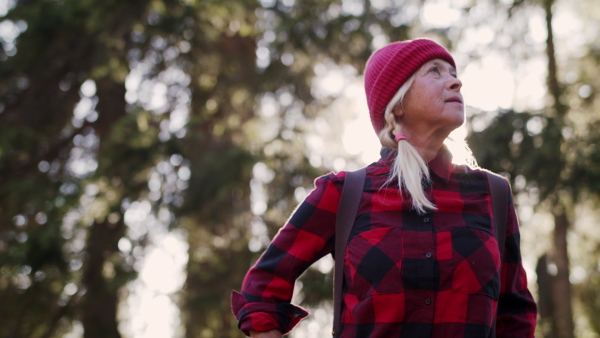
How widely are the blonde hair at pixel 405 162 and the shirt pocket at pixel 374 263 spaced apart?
0.13 meters

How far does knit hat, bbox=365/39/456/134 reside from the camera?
7.49 feet

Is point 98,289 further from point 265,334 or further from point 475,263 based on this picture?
point 475,263

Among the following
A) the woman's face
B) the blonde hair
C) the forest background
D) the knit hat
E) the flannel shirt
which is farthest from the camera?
the forest background

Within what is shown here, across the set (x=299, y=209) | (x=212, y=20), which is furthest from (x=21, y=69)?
(x=299, y=209)

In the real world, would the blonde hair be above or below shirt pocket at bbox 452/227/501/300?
above

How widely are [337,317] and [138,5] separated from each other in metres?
6.94

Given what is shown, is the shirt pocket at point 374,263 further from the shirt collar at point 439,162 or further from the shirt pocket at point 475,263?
the shirt collar at point 439,162

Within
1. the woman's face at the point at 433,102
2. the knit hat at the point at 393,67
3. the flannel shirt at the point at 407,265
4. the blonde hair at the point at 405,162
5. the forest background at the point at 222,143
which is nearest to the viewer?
the flannel shirt at the point at 407,265

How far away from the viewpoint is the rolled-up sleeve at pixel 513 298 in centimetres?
209

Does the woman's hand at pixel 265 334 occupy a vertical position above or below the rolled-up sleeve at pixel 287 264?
below

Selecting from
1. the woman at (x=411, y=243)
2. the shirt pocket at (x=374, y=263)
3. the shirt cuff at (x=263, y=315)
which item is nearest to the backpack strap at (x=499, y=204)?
the woman at (x=411, y=243)

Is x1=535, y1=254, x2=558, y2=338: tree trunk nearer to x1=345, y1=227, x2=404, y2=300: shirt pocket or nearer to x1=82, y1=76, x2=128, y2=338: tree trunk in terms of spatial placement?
x1=82, y1=76, x2=128, y2=338: tree trunk

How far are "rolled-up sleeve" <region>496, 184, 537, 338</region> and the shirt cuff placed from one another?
2.23 feet

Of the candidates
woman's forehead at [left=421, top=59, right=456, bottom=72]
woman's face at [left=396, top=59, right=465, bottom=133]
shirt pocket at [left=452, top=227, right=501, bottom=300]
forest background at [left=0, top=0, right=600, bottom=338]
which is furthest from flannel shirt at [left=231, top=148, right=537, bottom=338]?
forest background at [left=0, top=0, right=600, bottom=338]
